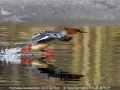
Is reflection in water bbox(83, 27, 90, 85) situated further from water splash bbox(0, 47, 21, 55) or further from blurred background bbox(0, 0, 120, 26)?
water splash bbox(0, 47, 21, 55)

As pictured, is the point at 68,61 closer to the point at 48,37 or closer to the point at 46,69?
the point at 46,69

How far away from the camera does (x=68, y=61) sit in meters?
6.44

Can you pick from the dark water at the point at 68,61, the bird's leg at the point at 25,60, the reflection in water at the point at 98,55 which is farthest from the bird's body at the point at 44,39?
the reflection in water at the point at 98,55

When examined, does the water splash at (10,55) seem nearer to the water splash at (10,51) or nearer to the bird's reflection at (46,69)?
the water splash at (10,51)

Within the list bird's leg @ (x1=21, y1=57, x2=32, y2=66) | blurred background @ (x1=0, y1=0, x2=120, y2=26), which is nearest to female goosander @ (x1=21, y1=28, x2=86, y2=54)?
bird's leg @ (x1=21, y1=57, x2=32, y2=66)

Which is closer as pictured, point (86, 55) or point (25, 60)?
point (25, 60)

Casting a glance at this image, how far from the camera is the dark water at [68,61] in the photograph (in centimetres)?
543

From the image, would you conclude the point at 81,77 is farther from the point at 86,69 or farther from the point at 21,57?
the point at 21,57

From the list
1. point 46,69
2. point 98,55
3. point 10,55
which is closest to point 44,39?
point 10,55

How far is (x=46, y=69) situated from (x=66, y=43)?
5.95 ft

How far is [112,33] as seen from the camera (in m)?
8.46

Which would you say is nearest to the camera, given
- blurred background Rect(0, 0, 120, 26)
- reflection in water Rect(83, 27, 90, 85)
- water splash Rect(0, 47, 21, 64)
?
reflection in water Rect(83, 27, 90, 85)

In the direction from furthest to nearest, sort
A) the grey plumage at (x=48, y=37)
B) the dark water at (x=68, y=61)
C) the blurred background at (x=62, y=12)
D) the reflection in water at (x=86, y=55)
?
the blurred background at (x=62, y=12) < the grey plumage at (x=48, y=37) < the reflection in water at (x=86, y=55) < the dark water at (x=68, y=61)

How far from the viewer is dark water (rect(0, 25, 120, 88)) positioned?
5430 mm
